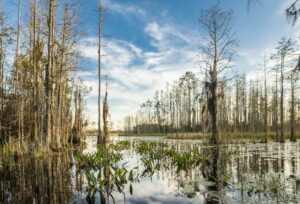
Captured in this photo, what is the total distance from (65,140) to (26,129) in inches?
143

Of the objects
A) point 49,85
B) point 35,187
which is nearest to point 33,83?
point 49,85

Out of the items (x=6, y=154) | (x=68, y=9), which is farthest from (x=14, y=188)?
(x=68, y=9)

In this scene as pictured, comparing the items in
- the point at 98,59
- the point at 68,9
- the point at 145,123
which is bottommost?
the point at 145,123

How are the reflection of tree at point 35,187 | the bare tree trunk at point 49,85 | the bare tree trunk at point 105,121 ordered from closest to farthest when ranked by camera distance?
Answer: the reflection of tree at point 35,187 < the bare tree trunk at point 49,85 < the bare tree trunk at point 105,121

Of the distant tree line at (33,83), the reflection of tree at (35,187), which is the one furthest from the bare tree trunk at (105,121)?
the reflection of tree at (35,187)

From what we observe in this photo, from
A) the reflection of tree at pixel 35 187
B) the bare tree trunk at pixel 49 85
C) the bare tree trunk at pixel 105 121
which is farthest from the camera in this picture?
the bare tree trunk at pixel 105 121

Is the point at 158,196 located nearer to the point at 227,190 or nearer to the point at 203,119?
the point at 227,190

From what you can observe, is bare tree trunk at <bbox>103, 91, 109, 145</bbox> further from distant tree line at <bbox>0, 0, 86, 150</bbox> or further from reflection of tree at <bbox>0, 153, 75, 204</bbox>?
reflection of tree at <bbox>0, 153, 75, 204</bbox>

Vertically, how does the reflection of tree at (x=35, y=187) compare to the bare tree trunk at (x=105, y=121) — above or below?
below

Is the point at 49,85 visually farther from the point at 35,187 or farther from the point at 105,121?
the point at 35,187

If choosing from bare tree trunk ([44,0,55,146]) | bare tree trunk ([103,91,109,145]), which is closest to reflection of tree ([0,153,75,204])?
bare tree trunk ([44,0,55,146])

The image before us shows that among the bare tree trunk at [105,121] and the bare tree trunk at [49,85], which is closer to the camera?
the bare tree trunk at [49,85]

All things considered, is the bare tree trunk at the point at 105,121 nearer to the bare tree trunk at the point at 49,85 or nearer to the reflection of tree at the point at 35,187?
the bare tree trunk at the point at 49,85

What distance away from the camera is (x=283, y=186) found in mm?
5676
